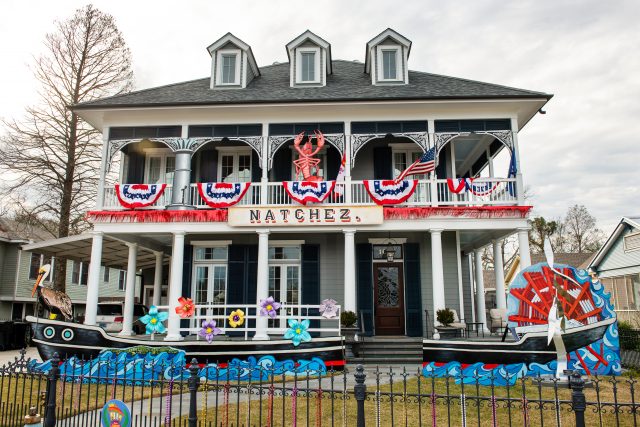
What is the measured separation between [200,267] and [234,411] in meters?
8.76

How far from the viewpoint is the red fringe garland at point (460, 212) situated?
13523 millimetres

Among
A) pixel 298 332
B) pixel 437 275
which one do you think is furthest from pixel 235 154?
pixel 437 275

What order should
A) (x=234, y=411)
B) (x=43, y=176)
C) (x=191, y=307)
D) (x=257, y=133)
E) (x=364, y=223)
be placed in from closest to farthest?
(x=234, y=411)
(x=191, y=307)
(x=364, y=223)
(x=257, y=133)
(x=43, y=176)

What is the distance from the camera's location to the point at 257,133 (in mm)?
14797

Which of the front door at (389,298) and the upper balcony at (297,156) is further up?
the upper balcony at (297,156)

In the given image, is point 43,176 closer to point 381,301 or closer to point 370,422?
point 381,301

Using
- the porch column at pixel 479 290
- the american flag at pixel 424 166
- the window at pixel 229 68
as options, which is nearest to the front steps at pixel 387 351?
the porch column at pixel 479 290

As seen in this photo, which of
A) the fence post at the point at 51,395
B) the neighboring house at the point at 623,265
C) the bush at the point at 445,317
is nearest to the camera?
the fence post at the point at 51,395

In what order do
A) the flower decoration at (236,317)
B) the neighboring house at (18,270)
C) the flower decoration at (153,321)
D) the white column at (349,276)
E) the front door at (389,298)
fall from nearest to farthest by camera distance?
the flower decoration at (236,317)
the flower decoration at (153,321)
the white column at (349,276)
the front door at (389,298)
the neighboring house at (18,270)

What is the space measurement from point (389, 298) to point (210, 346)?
6.37m

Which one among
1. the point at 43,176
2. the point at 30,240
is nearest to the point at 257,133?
the point at 43,176

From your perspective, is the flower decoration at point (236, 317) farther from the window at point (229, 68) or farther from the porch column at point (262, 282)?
the window at point (229, 68)

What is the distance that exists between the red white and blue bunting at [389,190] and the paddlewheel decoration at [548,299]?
158 inches

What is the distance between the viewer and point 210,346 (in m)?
11.9
